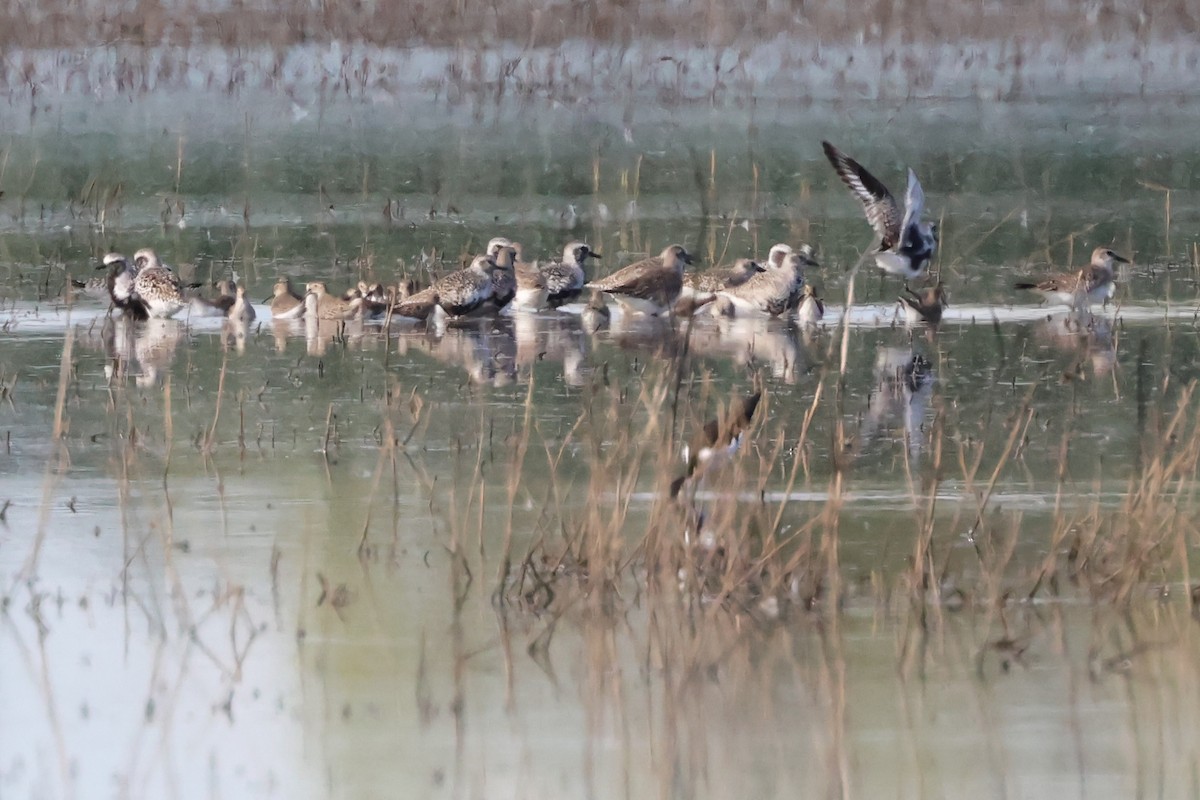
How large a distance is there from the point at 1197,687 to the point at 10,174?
14.7m

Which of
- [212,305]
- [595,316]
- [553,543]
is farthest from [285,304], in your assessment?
[553,543]

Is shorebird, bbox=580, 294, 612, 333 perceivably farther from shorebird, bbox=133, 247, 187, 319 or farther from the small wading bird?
shorebird, bbox=133, 247, 187, 319

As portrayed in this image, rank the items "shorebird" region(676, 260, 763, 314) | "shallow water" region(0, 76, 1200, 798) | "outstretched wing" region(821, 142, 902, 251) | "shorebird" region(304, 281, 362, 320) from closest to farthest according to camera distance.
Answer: "shallow water" region(0, 76, 1200, 798) → "shorebird" region(304, 281, 362, 320) → "shorebird" region(676, 260, 763, 314) → "outstretched wing" region(821, 142, 902, 251)

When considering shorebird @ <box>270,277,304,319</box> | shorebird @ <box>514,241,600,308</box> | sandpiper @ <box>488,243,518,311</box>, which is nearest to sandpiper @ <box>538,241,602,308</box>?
shorebird @ <box>514,241,600,308</box>

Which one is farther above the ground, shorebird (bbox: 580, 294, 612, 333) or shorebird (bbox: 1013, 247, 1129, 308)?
shorebird (bbox: 1013, 247, 1129, 308)

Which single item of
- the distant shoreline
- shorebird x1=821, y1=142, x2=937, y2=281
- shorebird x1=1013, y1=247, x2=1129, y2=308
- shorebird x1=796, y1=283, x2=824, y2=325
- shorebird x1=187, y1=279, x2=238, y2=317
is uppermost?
the distant shoreline

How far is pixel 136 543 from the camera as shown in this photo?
7.13 meters

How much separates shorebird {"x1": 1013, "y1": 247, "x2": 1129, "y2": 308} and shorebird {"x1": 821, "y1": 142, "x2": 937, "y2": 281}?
0.72m

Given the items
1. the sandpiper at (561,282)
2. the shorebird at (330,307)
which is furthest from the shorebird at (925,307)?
the shorebird at (330,307)

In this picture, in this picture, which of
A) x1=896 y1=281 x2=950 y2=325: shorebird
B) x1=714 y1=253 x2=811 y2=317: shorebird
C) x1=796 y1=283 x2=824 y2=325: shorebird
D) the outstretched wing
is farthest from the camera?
the outstretched wing

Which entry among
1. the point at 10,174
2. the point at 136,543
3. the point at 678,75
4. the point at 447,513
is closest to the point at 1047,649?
the point at 447,513

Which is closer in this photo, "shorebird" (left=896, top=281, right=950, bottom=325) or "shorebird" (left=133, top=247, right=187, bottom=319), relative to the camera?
"shorebird" (left=896, top=281, right=950, bottom=325)

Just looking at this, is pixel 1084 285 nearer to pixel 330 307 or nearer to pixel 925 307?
pixel 925 307

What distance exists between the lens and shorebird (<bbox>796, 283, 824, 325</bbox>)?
12.4 m
